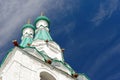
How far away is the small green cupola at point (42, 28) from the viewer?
34294 millimetres

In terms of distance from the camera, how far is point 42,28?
36.5 metres

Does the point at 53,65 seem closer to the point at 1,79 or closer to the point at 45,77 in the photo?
the point at 45,77

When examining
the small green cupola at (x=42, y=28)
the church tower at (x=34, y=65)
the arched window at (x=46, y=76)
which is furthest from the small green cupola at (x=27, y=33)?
the arched window at (x=46, y=76)

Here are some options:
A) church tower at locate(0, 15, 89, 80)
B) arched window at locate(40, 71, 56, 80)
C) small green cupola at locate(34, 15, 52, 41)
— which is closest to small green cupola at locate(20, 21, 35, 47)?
small green cupola at locate(34, 15, 52, 41)

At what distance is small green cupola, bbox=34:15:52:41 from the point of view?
34294mm

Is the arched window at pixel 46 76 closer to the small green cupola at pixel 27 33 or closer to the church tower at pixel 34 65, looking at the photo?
the church tower at pixel 34 65

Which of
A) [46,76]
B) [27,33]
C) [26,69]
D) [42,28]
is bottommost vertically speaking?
[26,69]

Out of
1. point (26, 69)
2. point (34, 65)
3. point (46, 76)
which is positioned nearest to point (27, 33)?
point (46, 76)

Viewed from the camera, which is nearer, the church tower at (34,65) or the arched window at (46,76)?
the church tower at (34,65)

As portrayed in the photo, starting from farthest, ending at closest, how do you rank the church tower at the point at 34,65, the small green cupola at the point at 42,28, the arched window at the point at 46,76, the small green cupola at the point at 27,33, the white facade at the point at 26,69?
the small green cupola at the point at 27,33 → the small green cupola at the point at 42,28 → the arched window at the point at 46,76 → the church tower at the point at 34,65 → the white facade at the point at 26,69

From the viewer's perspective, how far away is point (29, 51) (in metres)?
28.0

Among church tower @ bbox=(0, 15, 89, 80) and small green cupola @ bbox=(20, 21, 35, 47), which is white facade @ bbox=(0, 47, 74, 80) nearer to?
church tower @ bbox=(0, 15, 89, 80)

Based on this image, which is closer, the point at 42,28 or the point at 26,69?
the point at 26,69

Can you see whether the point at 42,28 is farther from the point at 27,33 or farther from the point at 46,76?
the point at 46,76
